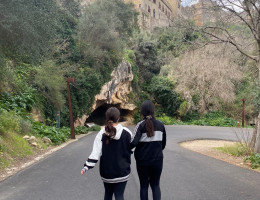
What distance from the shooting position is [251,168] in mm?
7457

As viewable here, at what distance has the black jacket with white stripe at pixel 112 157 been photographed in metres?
3.24

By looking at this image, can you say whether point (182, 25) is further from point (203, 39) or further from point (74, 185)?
point (74, 185)

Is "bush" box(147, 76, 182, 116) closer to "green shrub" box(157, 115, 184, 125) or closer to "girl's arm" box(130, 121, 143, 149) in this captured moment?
"green shrub" box(157, 115, 184, 125)

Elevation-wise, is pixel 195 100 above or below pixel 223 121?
above

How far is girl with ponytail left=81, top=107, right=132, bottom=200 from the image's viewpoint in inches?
127

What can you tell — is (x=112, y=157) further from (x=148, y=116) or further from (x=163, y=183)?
(x=163, y=183)

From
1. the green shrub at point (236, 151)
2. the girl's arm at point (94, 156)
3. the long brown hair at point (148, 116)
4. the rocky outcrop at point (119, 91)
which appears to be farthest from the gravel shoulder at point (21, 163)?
the rocky outcrop at point (119, 91)

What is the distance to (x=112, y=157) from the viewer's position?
3.26 m

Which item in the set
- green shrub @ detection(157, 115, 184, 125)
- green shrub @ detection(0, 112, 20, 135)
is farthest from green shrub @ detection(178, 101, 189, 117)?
green shrub @ detection(0, 112, 20, 135)

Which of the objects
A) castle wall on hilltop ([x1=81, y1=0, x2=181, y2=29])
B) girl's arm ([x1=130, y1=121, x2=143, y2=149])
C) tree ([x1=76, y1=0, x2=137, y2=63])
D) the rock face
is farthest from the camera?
castle wall on hilltop ([x1=81, y1=0, x2=181, y2=29])

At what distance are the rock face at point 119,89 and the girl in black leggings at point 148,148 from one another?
2170cm

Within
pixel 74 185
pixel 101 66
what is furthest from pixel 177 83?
pixel 74 185

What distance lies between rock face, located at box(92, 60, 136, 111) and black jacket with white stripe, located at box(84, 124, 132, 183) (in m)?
22.0

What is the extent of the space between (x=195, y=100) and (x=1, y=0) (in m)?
27.2
